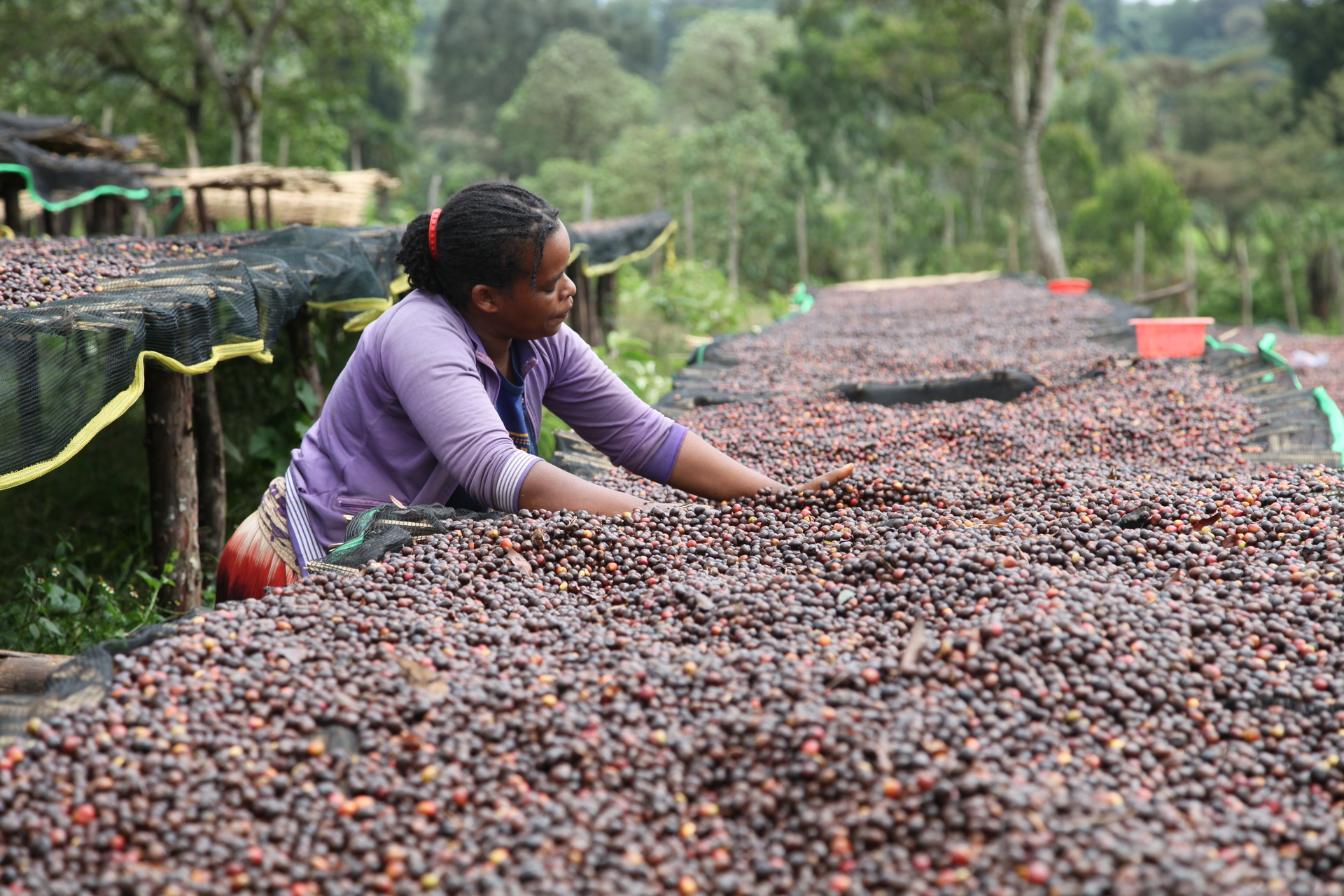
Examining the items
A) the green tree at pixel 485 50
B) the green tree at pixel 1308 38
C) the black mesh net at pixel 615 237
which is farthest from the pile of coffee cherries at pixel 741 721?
the green tree at pixel 485 50

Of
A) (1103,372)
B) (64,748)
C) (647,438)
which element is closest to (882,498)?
(647,438)

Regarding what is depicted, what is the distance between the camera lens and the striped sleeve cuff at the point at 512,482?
2201 mm

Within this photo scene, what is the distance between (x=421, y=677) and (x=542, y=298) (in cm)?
102

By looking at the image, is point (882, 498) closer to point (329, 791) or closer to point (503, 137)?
point (329, 791)

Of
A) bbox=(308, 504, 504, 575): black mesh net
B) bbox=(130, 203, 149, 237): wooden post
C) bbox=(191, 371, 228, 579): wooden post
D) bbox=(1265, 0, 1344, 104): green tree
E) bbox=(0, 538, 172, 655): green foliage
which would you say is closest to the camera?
bbox=(308, 504, 504, 575): black mesh net

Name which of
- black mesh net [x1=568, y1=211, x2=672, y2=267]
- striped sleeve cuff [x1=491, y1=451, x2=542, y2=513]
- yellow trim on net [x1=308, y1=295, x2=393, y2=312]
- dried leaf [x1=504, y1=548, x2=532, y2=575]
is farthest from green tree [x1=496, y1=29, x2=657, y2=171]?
dried leaf [x1=504, y1=548, x2=532, y2=575]

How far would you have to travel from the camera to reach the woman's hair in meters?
2.25

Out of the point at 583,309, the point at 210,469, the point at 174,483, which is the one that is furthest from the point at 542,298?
the point at 583,309

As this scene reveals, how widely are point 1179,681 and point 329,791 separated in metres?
1.25

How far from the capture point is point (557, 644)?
5.69ft

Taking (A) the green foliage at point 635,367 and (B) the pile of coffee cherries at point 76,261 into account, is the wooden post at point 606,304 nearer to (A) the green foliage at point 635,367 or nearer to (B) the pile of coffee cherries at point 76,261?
(A) the green foliage at point 635,367

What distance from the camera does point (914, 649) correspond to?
1.60m

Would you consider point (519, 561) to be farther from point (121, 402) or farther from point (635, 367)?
point (635, 367)

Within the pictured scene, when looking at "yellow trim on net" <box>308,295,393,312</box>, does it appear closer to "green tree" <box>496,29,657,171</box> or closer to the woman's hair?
the woman's hair
